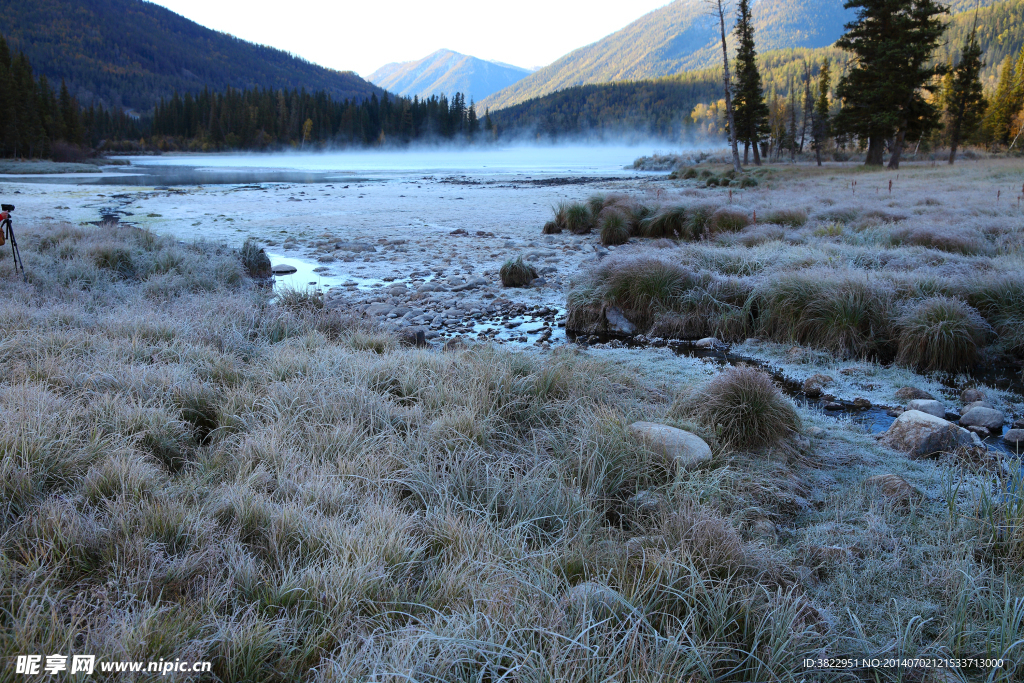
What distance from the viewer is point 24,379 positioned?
12.9ft

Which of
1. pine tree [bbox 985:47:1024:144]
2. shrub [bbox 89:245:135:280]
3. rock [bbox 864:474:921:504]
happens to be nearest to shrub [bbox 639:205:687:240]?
shrub [bbox 89:245:135:280]

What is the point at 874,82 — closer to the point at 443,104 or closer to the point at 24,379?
the point at 24,379

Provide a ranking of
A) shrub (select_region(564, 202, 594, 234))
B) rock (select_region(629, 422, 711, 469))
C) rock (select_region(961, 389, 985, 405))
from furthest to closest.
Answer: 1. shrub (select_region(564, 202, 594, 234))
2. rock (select_region(961, 389, 985, 405))
3. rock (select_region(629, 422, 711, 469))

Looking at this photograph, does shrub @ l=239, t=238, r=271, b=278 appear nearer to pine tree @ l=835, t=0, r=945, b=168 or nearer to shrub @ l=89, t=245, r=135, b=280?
shrub @ l=89, t=245, r=135, b=280

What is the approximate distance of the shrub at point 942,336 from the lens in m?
5.89

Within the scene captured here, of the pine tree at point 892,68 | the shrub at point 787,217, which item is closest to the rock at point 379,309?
the shrub at point 787,217

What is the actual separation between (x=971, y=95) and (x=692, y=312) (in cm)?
5701

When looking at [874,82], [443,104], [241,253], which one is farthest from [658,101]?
[241,253]

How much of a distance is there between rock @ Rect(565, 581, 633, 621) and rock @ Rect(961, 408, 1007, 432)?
13.1 feet

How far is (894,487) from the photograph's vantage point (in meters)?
3.46

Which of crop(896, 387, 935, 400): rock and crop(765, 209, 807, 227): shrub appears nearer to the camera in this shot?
crop(896, 387, 935, 400): rock

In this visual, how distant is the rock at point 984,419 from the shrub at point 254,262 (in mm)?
10311

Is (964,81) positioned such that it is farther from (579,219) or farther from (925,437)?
(925,437)

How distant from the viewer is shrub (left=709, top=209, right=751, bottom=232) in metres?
13.0
